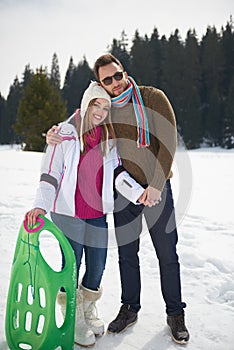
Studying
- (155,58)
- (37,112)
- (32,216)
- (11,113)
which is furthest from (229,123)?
(32,216)

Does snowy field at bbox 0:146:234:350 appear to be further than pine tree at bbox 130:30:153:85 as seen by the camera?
Result: No

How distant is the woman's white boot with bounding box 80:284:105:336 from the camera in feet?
7.08

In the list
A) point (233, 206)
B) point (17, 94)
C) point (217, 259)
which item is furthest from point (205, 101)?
point (217, 259)

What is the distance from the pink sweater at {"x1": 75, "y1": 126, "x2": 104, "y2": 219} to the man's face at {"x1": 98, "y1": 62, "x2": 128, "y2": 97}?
0.24 metres

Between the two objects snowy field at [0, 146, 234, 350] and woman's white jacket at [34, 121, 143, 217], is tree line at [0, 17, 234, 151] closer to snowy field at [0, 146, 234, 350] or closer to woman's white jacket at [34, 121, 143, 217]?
snowy field at [0, 146, 234, 350]

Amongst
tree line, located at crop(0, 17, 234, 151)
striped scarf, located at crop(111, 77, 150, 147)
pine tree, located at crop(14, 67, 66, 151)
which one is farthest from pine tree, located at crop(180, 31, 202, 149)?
striped scarf, located at crop(111, 77, 150, 147)

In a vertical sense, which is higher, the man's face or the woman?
the man's face

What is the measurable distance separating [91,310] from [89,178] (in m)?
0.85

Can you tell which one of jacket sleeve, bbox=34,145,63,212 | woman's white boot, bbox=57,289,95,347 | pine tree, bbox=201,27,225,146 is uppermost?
pine tree, bbox=201,27,225,146

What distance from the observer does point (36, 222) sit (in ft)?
6.14

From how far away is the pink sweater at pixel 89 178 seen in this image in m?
2.07

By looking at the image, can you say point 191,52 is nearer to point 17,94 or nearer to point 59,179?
point 17,94

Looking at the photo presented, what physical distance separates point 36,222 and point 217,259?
1968 mm

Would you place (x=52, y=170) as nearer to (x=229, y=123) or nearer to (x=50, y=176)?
(x=50, y=176)
